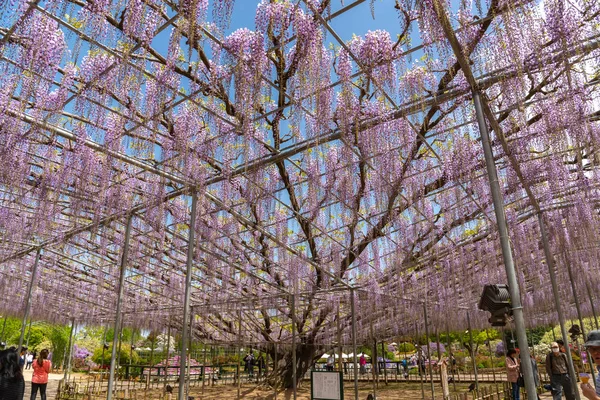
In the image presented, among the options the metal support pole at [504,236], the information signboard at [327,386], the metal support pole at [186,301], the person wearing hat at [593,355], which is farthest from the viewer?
the metal support pole at [186,301]

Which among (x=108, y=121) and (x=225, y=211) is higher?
(x=108, y=121)

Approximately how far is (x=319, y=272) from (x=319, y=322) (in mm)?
2606

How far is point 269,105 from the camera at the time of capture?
5668 mm

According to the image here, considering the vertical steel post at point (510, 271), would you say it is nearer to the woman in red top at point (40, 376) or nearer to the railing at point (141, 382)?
the woman in red top at point (40, 376)

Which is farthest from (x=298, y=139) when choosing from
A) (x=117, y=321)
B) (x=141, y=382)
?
(x=141, y=382)

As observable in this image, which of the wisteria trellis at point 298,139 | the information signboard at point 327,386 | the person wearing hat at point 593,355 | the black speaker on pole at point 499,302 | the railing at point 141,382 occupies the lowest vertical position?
the railing at point 141,382

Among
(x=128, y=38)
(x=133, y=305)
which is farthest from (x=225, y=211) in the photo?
(x=133, y=305)

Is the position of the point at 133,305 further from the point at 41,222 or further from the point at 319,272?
the point at 319,272

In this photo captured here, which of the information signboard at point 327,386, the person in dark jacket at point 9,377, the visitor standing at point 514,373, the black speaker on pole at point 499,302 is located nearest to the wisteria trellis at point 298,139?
the black speaker on pole at point 499,302

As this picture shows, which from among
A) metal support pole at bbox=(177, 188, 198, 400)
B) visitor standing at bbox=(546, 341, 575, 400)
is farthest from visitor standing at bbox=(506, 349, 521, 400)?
metal support pole at bbox=(177, 188, 198, 400)

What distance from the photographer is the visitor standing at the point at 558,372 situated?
6.42m

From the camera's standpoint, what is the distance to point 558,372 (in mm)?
6441

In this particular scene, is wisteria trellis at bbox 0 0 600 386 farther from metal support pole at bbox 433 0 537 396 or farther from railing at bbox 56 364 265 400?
railing at bbox 56 364 265 400

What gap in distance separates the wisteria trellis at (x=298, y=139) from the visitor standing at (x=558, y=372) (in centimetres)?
259
